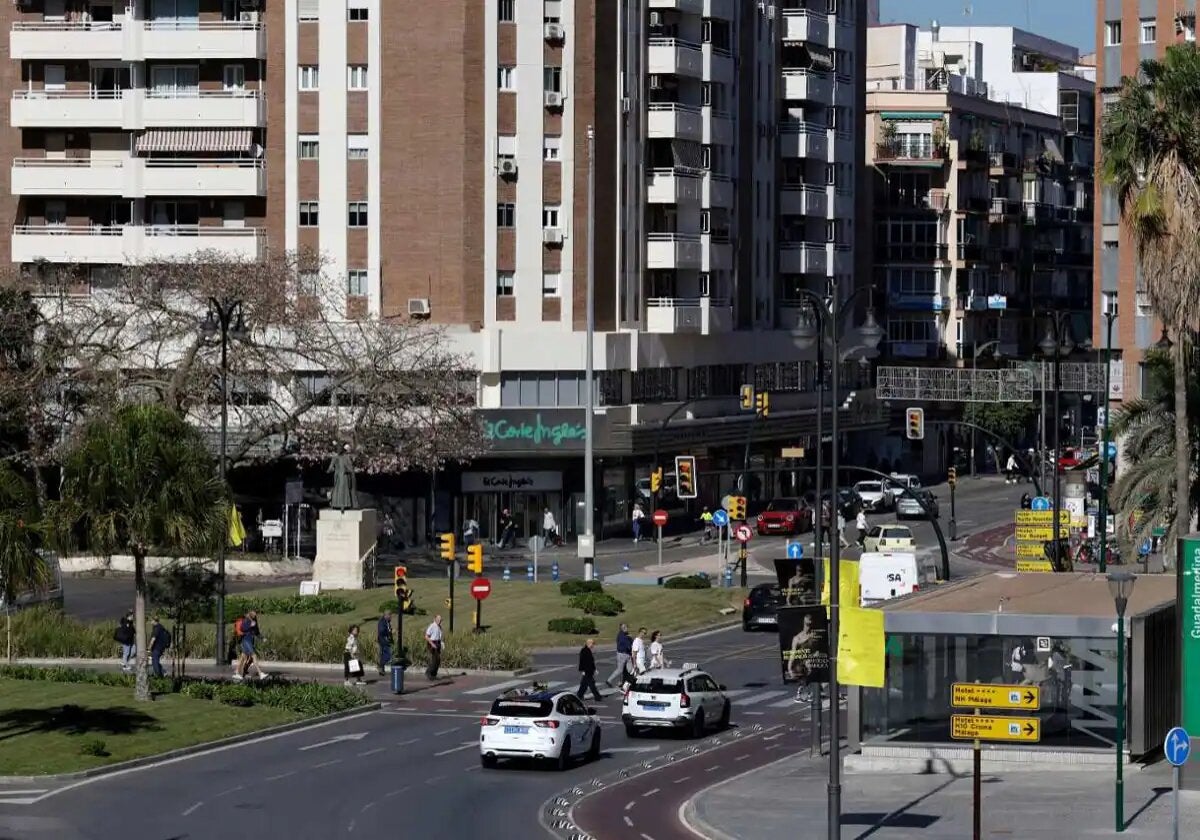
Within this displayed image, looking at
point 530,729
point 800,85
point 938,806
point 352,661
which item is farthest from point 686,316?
point 938,806

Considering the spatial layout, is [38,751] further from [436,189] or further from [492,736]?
[436,189]

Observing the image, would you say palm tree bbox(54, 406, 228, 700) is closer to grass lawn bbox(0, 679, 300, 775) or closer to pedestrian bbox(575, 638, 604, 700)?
grass lawn bbox(0, 679, 300, 775)

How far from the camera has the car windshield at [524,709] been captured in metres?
42.2

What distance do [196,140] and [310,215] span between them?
5.71m

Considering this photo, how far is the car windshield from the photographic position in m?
42.2

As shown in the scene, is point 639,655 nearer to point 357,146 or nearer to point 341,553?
point 341,553

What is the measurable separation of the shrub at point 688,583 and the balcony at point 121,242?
27083 millimetres

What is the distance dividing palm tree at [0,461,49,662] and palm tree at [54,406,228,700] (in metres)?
2.95

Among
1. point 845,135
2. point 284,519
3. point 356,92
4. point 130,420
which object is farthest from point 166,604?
point 845,135

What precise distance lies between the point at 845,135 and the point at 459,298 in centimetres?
3255

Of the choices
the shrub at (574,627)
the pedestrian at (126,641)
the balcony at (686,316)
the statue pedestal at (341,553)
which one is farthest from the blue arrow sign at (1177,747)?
the balcony at (686,316)

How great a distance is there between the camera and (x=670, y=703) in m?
46.8

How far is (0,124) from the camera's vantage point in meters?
96.1

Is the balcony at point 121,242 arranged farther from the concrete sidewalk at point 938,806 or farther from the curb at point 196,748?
the concrete sidewalk at point 938,806
